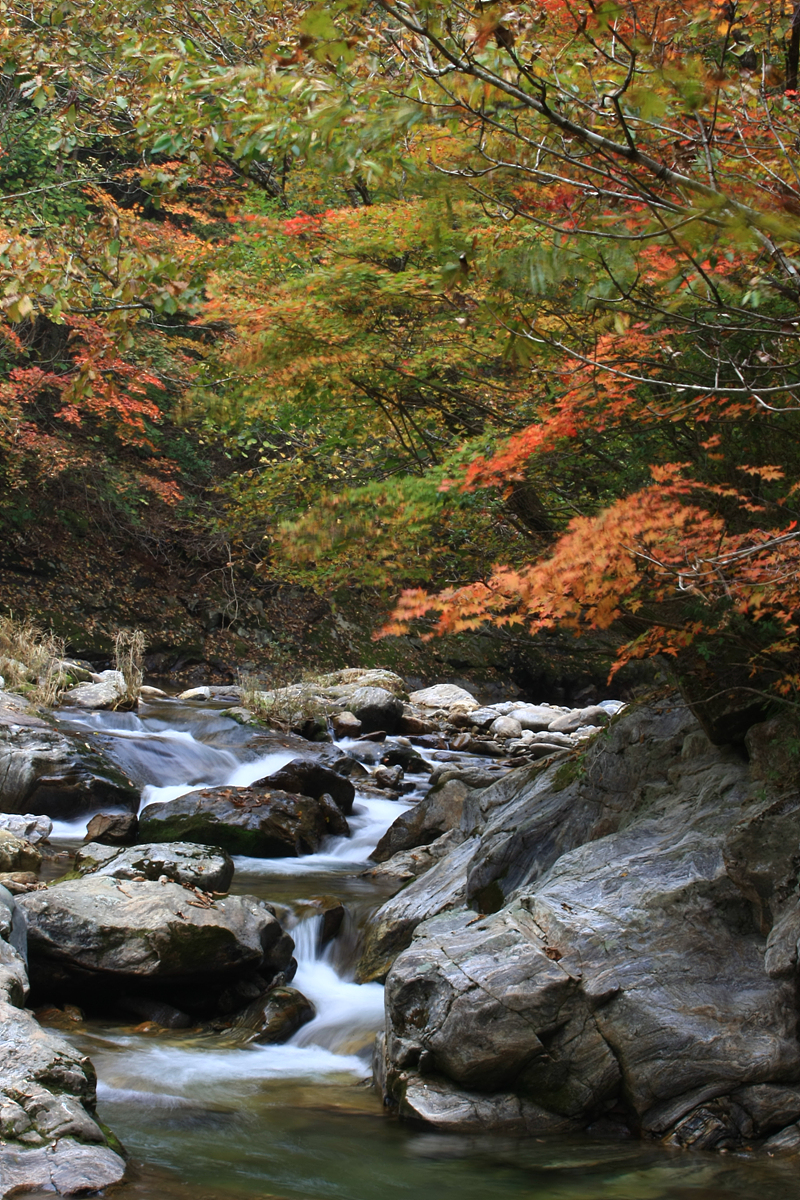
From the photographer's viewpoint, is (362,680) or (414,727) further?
(362,680)

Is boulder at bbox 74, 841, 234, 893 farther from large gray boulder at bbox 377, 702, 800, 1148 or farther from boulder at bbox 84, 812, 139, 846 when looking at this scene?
large gray boulder at bbox 377, 702, 800, 1148

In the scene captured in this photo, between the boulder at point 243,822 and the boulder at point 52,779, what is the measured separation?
2.51ft

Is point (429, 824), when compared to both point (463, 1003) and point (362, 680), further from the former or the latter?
point (362, 680)

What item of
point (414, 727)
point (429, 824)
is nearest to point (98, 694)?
point (414, 727)

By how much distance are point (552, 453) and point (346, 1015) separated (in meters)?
3.70

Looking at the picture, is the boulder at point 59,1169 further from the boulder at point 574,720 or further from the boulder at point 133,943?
the boulder at point 574,720

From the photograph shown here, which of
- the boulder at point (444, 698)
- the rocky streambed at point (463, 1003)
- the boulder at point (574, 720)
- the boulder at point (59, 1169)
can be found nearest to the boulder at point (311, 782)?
the rocky streambed at point (463, 1003)

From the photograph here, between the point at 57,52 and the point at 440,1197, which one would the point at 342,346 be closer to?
the point at 57,52

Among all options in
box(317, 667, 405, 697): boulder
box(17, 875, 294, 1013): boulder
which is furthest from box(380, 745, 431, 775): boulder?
box(17, 875, 294, 1013): boulder

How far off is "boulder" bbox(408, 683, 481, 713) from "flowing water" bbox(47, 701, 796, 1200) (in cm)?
1067

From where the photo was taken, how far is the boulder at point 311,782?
1003 centimetres

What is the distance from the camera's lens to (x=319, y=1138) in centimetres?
433

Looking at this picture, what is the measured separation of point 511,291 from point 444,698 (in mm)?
13391

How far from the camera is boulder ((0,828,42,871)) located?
7.03 m
